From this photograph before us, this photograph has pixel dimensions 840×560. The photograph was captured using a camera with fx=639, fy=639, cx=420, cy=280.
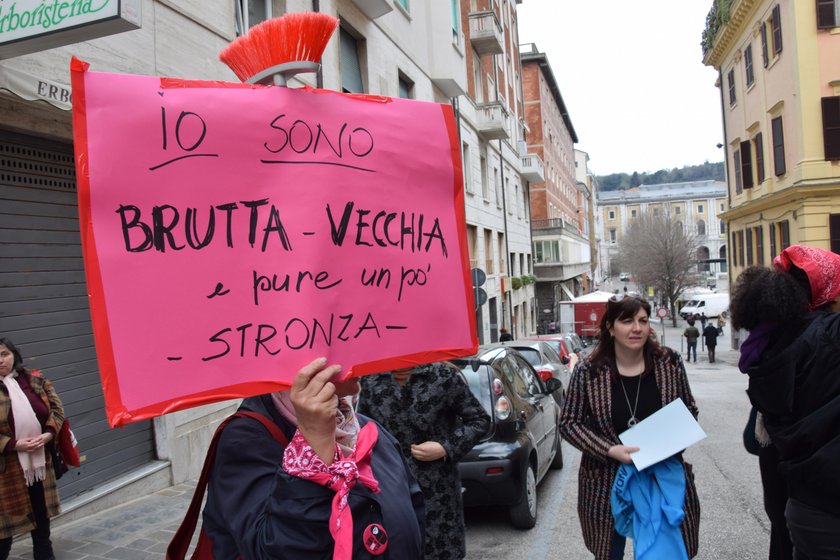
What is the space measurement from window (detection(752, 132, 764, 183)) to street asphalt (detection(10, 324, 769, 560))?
2430 centimetres

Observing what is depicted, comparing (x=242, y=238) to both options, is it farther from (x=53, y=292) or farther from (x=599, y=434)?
(x=53, y=292)

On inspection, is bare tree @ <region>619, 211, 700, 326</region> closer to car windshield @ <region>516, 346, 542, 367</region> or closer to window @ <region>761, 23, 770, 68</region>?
window @ <region>761, 23, 770, 68</region>

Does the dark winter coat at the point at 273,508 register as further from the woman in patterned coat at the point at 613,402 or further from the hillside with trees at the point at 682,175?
the hillside with trees at the point at 682,175

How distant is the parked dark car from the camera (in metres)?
5.68

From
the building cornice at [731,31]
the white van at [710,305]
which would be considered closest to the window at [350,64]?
the building cornice at [731,31]

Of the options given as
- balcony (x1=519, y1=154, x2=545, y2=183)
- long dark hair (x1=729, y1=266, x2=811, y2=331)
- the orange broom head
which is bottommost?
long dark hair (x1=729, y1=266, x2=811, y2=331)

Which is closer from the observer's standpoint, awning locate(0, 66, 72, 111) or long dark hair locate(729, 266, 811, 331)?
long dark hair locate(729, 266, 811, 331)

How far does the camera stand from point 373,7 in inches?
553

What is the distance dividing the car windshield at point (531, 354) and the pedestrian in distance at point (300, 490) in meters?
9.63

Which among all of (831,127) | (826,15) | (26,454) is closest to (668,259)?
(831,127)

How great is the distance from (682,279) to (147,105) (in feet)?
198

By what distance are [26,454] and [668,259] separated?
57.4 meters

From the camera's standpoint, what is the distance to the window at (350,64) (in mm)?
13656

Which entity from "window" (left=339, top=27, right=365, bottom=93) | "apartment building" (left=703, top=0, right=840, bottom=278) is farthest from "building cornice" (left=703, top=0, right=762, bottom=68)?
"window" (left=339, top=27, right=365, bottom=93)
